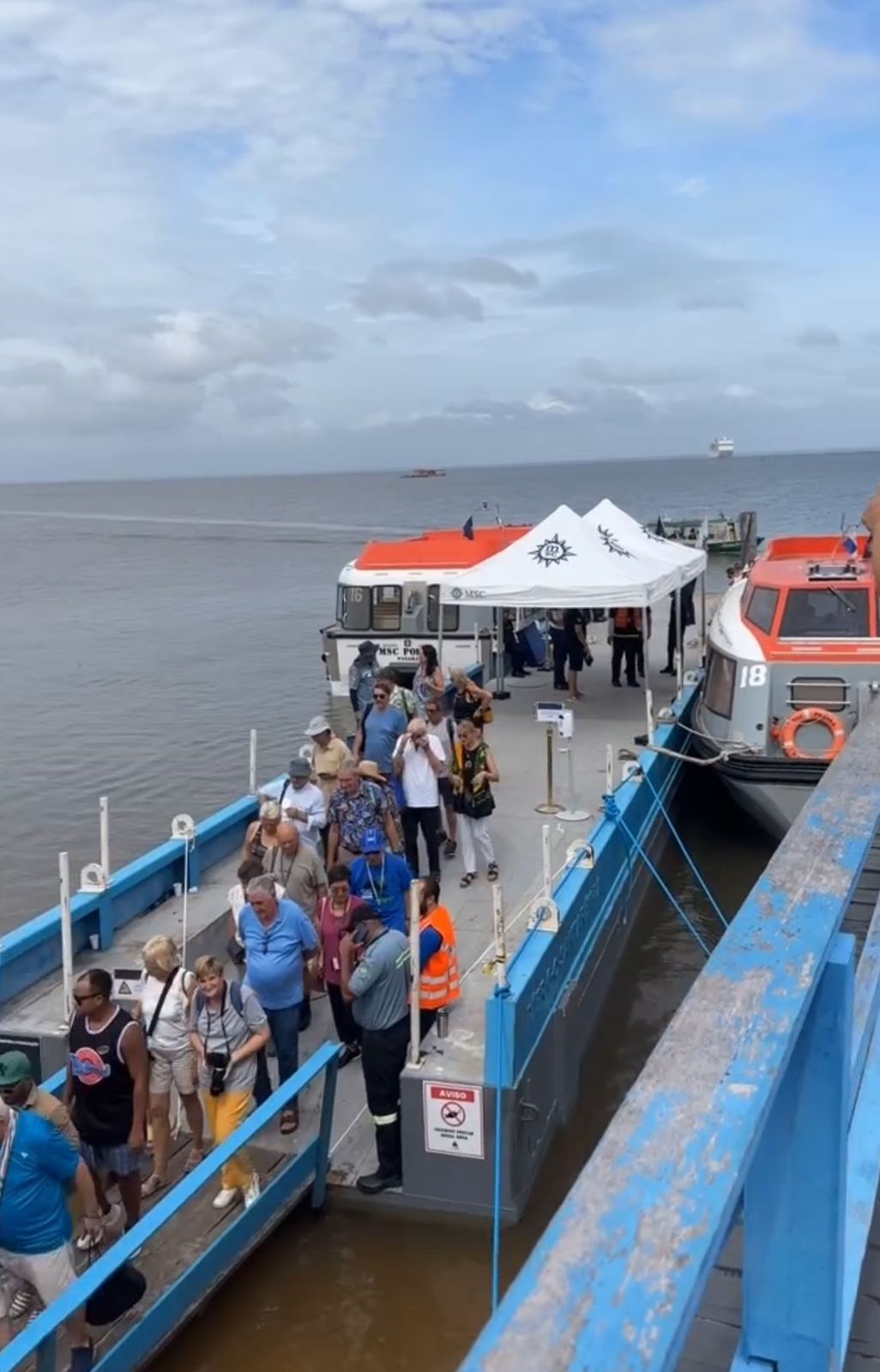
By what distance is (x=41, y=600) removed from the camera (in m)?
52.2

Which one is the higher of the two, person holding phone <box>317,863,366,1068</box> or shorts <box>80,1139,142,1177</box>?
person holding phone <box>317,863,366,1068</box>

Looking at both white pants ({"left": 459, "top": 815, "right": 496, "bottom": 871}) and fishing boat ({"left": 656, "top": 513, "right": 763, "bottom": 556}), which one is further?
fishing boat ({"left": 656, "top": 513, "right": 763, "bottom": 556})

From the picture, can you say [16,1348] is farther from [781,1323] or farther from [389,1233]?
[781,1323]

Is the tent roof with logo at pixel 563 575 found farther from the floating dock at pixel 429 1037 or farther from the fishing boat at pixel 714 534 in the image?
the fishing boat at pixel 714 534

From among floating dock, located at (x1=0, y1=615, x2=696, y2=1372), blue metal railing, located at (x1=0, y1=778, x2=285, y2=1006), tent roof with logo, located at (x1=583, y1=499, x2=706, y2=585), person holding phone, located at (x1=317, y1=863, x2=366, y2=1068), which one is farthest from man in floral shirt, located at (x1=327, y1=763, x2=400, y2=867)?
tent roof with logo, located at (x1=583, y1=499, x2=706, y2=585)

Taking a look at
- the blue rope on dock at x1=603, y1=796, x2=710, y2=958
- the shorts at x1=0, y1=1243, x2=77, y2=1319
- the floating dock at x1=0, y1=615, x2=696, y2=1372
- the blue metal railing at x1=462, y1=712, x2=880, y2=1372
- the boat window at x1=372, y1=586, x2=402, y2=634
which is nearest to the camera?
the blue metal railing at x1=462, y1=712, x2=880, y2=1372

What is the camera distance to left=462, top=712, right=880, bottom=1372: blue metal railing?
101cm

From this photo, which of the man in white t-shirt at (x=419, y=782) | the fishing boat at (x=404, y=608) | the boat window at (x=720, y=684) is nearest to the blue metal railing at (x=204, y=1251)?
the man in white t-shirt at (x=419, y=782)

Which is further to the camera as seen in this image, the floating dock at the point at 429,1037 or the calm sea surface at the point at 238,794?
the calm sea surface at the point at 238,794

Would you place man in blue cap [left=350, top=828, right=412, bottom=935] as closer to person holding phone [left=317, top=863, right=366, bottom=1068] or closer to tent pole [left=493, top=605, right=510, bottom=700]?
person holding phone [left=317, top=863, right=366, bottom=1068]

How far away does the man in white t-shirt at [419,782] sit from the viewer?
30.0 feet

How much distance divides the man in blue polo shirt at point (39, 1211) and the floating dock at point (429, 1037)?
0.28m

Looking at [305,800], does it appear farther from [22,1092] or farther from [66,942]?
[22,1092]

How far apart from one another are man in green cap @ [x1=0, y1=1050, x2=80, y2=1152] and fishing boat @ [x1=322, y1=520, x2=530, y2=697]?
46.4 feet
